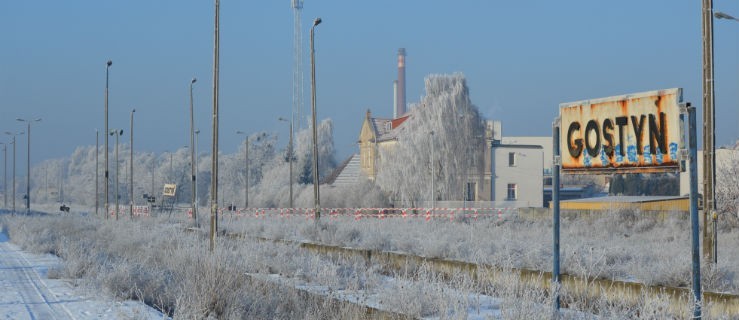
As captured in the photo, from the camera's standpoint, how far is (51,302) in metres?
12.2

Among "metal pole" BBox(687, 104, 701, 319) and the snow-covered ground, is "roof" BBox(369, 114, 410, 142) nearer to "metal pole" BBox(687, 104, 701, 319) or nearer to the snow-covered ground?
the snow-covered ground

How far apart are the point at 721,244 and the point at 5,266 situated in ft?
64.3

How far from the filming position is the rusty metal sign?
334 inches

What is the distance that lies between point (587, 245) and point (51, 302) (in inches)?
536

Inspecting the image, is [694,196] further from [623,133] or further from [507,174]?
[507,174]

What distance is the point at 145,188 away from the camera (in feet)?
430

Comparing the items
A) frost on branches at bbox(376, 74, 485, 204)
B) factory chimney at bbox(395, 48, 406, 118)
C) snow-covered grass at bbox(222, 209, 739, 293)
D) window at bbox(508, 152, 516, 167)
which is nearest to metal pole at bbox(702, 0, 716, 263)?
snow-covered grass at bbox(222, 209, 739, 293)

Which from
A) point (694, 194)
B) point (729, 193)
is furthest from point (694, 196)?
point (729, 193)

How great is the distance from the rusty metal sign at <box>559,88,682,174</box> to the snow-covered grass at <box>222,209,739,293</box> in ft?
8.24

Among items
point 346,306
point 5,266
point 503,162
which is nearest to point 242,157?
point 503,162

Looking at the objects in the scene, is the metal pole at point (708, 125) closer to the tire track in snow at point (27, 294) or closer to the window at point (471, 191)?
the tire track in snow at point (27, 294)

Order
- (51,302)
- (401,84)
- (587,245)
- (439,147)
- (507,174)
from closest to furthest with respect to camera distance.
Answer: (51,302), (587,245), (439,147), (507,174), (401,84)

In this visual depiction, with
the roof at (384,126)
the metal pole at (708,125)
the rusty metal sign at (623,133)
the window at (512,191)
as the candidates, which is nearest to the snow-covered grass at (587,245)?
the metal pole at (708,125)

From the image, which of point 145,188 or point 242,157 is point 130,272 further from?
point 145,188
